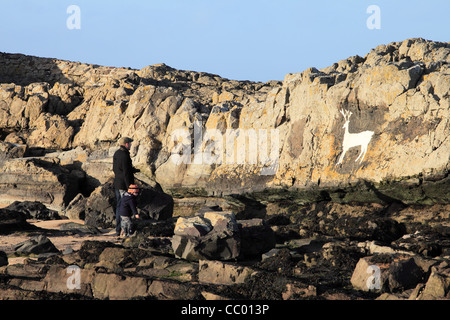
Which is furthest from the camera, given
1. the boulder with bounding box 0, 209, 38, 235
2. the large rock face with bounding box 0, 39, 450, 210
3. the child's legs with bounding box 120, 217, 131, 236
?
the large rock face with bounding box 0, 39, 450, 210

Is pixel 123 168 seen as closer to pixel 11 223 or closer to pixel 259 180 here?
pixel 11 223

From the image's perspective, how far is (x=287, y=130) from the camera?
690 inches

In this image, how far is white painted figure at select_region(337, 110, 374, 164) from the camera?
48.6ft

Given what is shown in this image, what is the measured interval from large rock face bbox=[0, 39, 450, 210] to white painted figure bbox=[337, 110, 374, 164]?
0.03 metres

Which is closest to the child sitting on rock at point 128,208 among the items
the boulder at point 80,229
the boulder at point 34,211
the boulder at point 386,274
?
the boulder at point 80,229

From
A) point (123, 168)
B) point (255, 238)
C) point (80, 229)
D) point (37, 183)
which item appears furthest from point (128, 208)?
point (37, 183)

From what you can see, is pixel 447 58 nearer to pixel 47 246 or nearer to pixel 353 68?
pixel 353 68

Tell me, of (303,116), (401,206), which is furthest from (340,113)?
(401,206)

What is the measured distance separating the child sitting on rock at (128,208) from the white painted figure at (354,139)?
6.41 m

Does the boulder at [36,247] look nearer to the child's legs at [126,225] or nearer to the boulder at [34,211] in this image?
the child's legs at [126,225]

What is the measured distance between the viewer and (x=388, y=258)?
788 centimetres

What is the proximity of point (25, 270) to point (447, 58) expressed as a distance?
14.8 meters

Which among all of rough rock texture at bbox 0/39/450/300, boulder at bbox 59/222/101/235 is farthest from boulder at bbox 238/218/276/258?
boulder at bbox 59/222/101/235

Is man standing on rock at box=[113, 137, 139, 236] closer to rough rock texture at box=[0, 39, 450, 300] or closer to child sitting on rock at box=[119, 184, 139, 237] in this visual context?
child sitting on rock at box=[119, 184, 139, 237]
